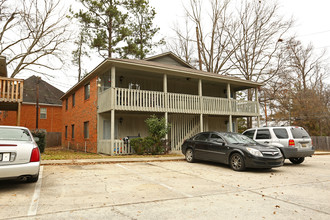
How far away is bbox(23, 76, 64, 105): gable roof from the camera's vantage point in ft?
96.9

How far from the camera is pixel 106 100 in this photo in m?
14.2

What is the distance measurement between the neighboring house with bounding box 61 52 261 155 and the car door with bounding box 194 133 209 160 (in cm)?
475

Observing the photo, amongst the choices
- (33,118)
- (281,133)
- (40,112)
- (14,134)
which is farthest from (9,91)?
(40,112)

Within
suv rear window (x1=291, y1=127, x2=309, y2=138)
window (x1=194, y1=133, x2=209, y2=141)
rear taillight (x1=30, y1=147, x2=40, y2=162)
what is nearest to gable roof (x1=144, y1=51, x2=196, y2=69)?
window (x1=194, y1=133, x2=209, y2=141)

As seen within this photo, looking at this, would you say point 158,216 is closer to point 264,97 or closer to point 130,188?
point 130,188

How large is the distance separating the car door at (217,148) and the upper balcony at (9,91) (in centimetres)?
1084

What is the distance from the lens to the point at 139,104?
14.9 meters

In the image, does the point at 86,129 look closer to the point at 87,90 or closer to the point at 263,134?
the point at 87,90

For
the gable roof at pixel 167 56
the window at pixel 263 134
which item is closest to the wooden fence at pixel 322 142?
the gable roof at pixel 167 56

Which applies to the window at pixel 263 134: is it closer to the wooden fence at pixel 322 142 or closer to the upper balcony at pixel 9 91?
the upper balcony at pixel 9 91

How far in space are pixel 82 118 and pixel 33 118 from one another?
1377 centimetres

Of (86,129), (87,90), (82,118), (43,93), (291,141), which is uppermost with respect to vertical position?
(43,93)

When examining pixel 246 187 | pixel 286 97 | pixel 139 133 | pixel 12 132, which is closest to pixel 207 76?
pixel 139 133

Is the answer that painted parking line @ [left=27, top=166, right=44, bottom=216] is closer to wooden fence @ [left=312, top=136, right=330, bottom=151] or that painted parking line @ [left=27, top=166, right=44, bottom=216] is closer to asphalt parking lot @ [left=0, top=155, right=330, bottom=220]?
asphalt parking lot @ [left=0, top=155, right=330, bottom=220]
